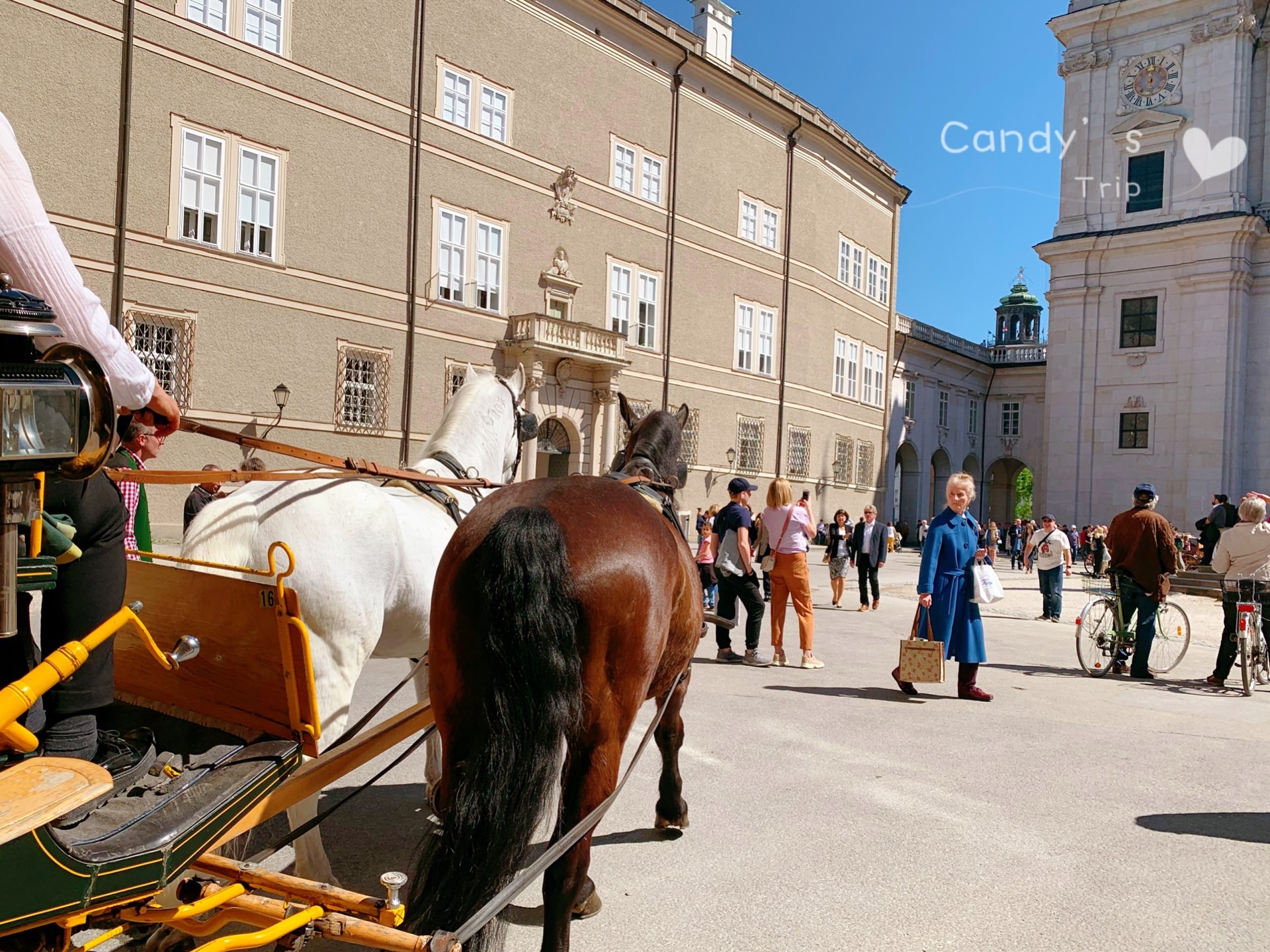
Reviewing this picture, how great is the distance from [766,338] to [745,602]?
2333cm

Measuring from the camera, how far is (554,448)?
1046 inches

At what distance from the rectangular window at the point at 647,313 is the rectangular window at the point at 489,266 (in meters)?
5.27

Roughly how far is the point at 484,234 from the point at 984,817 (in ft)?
69.1

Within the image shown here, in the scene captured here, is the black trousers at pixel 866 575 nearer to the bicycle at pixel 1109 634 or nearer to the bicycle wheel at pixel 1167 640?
the bicycle wheel at pixel 1167 640

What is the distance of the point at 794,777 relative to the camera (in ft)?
19.1

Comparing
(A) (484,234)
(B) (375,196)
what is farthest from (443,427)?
(A) (484,234)

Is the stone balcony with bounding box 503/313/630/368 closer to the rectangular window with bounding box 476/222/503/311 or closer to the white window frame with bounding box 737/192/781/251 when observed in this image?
the rectangular window with bounding box 476/222/503/311

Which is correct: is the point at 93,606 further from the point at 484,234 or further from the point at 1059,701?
the point at 484,234

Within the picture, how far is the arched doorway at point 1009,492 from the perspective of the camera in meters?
60.7

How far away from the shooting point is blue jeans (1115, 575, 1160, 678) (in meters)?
10.4

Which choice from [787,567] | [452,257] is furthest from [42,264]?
[452,257]

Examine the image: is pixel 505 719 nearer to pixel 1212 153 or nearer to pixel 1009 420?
pixel 1212 153

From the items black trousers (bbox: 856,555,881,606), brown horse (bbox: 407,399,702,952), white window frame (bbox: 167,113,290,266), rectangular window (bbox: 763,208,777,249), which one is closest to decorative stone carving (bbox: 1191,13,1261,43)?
rectangular window (bbox: 763,208,777,249)

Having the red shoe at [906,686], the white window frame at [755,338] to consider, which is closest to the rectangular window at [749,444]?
the white window frame at [755,338]
